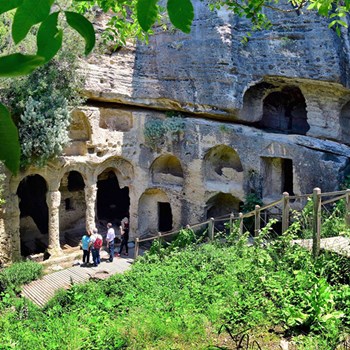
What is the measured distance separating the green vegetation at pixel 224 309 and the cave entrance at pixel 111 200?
1229 cm

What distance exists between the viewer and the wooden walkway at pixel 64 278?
1125 centimetres

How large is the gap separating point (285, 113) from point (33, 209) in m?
11.1

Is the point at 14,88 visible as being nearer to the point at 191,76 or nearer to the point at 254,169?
the point at 191,76

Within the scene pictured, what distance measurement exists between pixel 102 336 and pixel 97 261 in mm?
8774

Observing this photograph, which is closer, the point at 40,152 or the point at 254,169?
the point at 40,152

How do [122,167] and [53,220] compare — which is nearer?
[53,220]

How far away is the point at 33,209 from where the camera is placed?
1847cm

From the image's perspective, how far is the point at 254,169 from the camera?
13844 millimetres

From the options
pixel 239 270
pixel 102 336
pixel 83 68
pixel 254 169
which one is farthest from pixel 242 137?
pixel 102 336

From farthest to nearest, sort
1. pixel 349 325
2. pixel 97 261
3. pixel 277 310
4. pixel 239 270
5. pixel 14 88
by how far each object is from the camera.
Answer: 1. pixel 97 261
2. pixel 14 88
3. pixel 239 270
4. pixel 277 310
5. pixel 349 325

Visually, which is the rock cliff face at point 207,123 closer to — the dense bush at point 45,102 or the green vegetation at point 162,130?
the green vegetation at point 162,130

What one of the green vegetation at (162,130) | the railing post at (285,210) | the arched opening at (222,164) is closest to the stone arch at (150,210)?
the green vegetation at (162,130)

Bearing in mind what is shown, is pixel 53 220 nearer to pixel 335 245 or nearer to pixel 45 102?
pixel 45 102

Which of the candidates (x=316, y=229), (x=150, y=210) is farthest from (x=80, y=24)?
(x=150, y=210)
